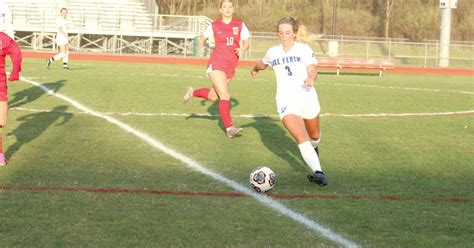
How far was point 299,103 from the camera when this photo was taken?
841cm

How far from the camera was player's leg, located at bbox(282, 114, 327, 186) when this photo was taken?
25.7 ft

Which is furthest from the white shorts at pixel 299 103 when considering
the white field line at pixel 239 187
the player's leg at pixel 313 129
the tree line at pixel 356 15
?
the tree line at pixel 356 15

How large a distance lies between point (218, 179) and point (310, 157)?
0.93 metres

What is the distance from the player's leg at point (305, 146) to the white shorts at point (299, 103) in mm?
78

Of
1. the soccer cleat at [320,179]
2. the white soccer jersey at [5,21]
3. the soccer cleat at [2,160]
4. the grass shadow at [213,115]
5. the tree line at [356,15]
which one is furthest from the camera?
the tree line at [356,15]

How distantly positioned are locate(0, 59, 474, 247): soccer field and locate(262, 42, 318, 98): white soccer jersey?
0.93 m

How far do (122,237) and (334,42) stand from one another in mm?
42331

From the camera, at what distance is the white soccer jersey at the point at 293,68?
8.47 meters

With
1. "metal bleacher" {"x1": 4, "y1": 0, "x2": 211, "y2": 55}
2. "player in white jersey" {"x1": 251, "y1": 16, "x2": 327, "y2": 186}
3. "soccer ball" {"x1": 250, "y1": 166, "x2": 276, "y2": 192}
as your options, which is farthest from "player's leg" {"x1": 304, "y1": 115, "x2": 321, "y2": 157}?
"metal bleacher" {"x1": 4, "y1": 0, "x2": 211, "y2": 55}

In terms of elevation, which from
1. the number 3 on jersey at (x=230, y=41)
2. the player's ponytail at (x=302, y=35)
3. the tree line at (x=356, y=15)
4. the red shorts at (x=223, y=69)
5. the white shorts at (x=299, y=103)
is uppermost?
the tree line at (x=356, y=15)

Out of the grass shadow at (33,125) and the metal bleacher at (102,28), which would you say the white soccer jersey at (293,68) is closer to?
the grass shadow at (33,125)

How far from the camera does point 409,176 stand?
8.64 meters

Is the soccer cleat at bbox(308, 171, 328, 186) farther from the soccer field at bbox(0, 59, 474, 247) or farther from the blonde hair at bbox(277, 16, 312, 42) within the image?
the blonde hair at bbox(277, 16, 312, 42)

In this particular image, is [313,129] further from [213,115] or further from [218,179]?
[213,115]
